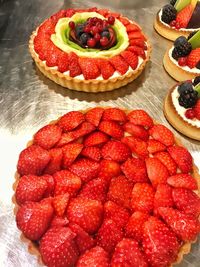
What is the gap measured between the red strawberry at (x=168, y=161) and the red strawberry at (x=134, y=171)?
0.09 metres

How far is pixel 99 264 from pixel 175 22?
181 centimetres

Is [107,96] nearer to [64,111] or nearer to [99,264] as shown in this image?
[64,111]

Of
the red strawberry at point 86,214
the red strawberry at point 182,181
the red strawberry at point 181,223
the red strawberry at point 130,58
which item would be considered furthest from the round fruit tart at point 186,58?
the red strawberry at point 86,214

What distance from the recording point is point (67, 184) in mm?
1633

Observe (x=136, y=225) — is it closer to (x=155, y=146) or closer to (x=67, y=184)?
(x=67, y=184)

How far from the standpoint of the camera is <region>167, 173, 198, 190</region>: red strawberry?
166 centimetres

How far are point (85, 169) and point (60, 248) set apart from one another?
0.41 metres

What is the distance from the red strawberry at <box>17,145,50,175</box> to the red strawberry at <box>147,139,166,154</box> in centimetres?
47

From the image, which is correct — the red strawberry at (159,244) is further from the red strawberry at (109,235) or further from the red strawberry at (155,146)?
the red strawberry at (155,146)

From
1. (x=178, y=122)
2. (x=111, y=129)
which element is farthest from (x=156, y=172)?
(x=178, y=122)

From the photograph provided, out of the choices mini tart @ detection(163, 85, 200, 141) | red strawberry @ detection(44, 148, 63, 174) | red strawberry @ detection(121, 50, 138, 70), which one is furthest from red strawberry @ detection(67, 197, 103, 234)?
red strawberry @ detection(121, 50, 138, 70)

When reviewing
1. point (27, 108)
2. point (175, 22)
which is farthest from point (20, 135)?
point (175, 22)

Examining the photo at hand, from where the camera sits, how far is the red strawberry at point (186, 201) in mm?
1570

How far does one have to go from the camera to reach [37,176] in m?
1.65
